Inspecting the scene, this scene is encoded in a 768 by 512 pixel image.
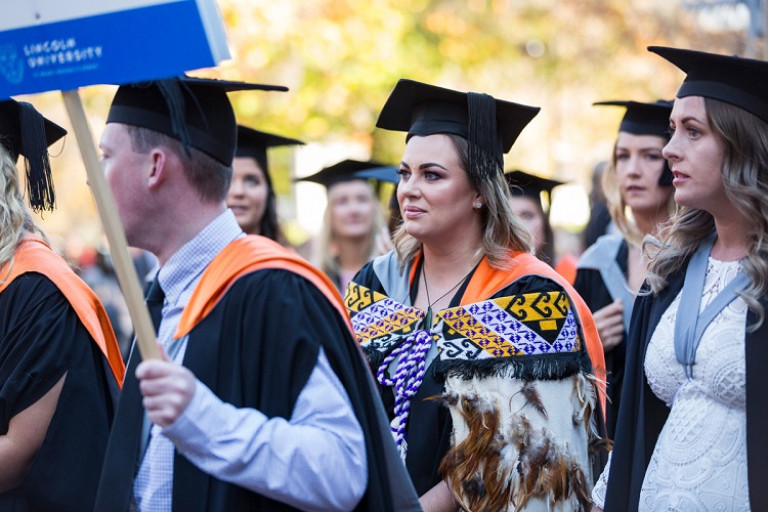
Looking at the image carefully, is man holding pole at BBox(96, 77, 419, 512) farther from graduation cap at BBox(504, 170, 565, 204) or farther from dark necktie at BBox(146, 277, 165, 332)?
graduation cap at BBox(504, 170, 565, 204)

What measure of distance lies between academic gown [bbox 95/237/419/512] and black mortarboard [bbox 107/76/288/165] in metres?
0.42

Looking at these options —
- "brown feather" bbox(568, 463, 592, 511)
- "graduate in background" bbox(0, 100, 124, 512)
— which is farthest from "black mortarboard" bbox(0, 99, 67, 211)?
"brown feather" bbox(568, 463, 592, 511)

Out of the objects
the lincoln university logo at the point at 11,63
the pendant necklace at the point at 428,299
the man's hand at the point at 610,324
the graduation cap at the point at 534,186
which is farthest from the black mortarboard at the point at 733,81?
the graduation cap at the point at 534,186

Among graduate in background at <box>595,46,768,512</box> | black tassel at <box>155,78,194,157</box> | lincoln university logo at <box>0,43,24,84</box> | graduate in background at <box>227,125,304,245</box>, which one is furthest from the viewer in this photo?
graduate in background at <box>227,125,304,245</box>

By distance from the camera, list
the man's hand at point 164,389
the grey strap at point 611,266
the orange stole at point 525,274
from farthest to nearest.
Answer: the grey strap at point 611,266
the orange stole at point 525,274
the man's hand at point 164,389

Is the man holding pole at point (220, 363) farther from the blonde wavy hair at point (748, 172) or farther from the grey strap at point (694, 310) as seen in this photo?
the blonde wavy hair at point (748, 172)

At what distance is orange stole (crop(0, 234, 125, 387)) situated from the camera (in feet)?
13.3

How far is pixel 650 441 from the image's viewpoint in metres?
3.82

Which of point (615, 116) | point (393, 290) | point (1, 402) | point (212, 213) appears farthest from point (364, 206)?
point (615, 116)

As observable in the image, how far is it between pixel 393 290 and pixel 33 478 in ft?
5.67

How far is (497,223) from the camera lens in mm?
4719

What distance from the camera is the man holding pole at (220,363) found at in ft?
8.77

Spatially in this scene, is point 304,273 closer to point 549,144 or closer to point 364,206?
point 364,206

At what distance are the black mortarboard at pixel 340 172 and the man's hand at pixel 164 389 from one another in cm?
573
